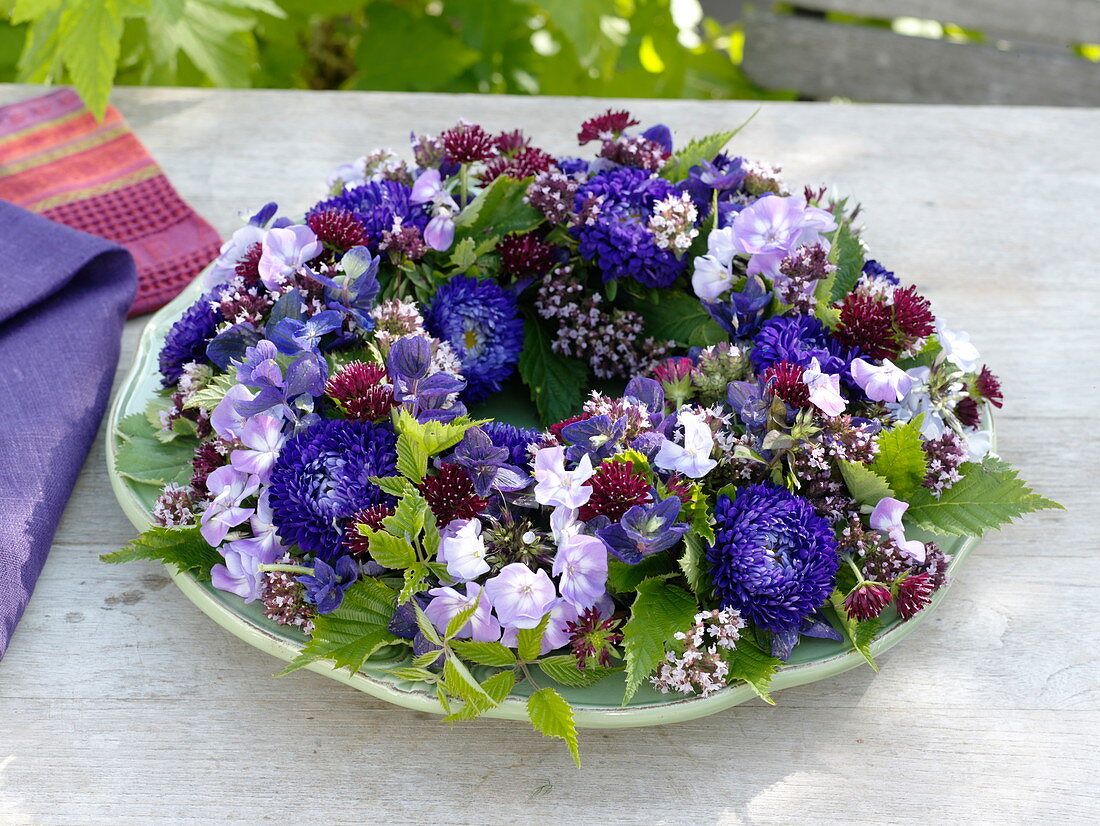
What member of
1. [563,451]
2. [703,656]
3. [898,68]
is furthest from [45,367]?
[898,68]

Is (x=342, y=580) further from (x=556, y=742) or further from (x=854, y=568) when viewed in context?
(x=854, y=568)

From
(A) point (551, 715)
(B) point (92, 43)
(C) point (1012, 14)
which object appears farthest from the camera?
(C) point (1012, 14)

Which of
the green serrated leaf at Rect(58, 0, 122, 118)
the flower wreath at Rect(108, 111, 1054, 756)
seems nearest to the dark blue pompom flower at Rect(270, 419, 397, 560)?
the flower wreath at Rect(108, 111, 1054, 756)

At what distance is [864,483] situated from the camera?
2.23 feet

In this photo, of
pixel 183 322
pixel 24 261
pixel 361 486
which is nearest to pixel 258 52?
pixel 24 261

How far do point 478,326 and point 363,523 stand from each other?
0.87 ft

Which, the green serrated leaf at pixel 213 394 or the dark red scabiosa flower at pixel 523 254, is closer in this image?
the green serrated leaf at pixel 213 394

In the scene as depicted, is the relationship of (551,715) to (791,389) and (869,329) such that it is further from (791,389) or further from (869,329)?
(869,329)

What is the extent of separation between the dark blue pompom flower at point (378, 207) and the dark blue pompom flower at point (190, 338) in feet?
0.37

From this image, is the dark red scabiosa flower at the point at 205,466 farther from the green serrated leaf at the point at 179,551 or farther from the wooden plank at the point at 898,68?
the wooden plank at the point at 898,68

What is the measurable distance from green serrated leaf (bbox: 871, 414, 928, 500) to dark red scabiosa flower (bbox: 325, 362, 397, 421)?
1.10 feet

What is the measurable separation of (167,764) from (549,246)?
51cm

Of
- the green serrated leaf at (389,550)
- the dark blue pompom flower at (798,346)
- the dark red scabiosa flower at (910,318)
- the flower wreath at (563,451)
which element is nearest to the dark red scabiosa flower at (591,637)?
the flower wreath at (563,451)

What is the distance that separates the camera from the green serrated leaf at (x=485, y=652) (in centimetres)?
62
